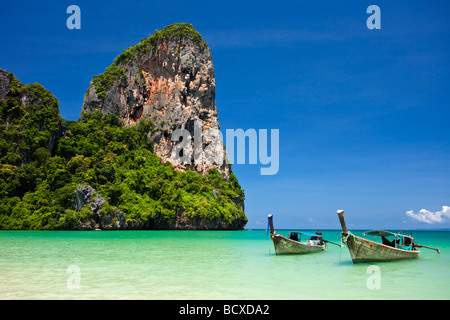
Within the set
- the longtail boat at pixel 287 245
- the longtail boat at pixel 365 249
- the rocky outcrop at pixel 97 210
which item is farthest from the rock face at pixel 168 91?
the longtail boat at pixel 365 249

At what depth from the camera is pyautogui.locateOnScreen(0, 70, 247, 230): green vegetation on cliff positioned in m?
44.5

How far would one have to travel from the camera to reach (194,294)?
28.9ft

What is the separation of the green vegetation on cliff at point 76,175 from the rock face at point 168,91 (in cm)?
468

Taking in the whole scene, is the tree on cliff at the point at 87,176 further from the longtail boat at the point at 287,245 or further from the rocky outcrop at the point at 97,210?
the longtail boat at the point at 287,245

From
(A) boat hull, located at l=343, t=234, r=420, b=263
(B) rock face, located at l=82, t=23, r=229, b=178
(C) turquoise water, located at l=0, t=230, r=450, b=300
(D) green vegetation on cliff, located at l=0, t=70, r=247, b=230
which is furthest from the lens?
(B) rock face, located at l=82, t=23, r=229, b=178

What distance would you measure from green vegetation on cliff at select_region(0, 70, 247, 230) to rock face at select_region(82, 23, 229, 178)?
4.68m

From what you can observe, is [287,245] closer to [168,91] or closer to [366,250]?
[366,250]

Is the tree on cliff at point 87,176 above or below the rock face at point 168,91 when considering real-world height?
below

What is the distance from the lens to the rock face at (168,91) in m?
63.9

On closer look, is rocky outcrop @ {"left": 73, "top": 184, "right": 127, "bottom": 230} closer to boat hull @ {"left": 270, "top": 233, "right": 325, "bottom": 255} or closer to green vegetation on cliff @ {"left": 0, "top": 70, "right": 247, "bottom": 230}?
green vegetation on cliff @ {"left": 0, "top": 70, "right": 247, "bottom": 230}

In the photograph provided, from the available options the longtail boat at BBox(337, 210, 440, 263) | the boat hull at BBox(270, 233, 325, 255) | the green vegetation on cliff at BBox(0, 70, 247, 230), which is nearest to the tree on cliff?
the green vegetation on cliff at BBox(0, 70, 247, 230)

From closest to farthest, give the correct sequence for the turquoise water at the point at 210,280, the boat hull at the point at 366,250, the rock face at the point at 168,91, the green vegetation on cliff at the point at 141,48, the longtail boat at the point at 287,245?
the turquoise water at the point at 210,280 → the boat hull at the point at 366,250 → the longtail boat at the point at 287,245 → the rock face at the point at 168,91 → the green vegetation on cliff at the point at 141,48

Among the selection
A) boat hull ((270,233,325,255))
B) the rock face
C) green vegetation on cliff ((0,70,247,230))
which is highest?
the rock face

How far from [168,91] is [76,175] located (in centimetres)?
2393
